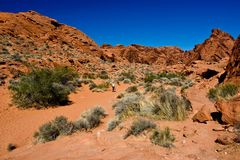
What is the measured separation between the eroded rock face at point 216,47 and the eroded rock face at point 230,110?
4762cm

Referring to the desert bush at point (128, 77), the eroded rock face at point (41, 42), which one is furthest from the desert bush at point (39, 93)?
the desert bush at point (128, 77)

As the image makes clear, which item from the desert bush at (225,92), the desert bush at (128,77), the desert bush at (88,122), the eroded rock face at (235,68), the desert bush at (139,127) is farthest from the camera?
the desert bush at (128,77)

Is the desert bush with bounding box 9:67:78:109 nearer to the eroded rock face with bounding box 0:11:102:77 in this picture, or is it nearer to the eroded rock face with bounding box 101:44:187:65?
the eroded rock face with bounding box 0:11:102:77

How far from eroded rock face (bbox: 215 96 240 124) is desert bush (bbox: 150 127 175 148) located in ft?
4.83

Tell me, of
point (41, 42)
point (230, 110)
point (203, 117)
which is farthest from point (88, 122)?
point (41, 42)

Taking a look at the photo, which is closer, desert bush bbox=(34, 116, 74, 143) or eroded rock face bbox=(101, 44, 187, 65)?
desert bush bbox=(34, 116, 74, 143)

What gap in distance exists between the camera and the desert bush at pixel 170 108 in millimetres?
8475

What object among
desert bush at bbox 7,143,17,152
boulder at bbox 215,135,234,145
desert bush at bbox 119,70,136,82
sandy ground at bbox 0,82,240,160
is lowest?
desert bush at bbox 7,143,17,152

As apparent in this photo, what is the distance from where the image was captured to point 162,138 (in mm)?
6621

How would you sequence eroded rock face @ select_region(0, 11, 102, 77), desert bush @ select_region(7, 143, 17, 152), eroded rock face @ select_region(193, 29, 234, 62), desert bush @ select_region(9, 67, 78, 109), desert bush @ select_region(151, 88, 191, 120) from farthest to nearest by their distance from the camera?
eroded rock face @ select_region(193, 29, 234, 62) → eroded rock face @ select_region(0, 11, 102, 77) → desert bush @ select_region(9, 67, 78, 109) → desert bush @ select_region(7, 143, 17, 152) → desert bush @ select_region(151, 88, 191, 120)

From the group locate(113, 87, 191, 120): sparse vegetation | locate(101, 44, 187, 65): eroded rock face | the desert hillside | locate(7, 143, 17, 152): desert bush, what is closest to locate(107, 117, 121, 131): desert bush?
the desert hillside

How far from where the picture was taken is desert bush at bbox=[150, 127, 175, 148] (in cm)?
629

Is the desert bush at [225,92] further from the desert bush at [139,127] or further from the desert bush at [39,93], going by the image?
the desert bush at [39,93]

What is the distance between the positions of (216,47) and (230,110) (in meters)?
51.0
